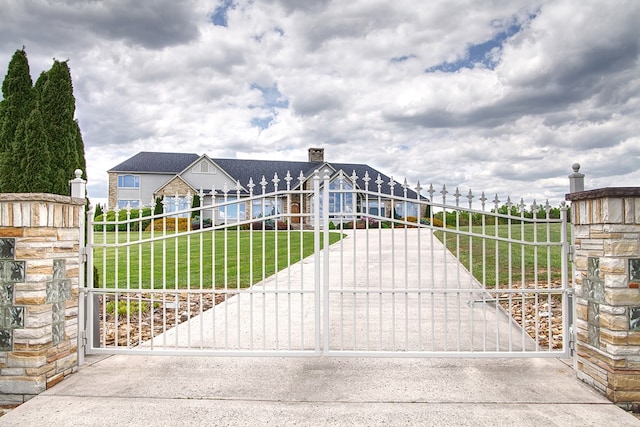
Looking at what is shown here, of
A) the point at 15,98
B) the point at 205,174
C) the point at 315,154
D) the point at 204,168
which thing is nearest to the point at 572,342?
the point at 15,98

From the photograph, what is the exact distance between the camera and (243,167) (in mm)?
35125

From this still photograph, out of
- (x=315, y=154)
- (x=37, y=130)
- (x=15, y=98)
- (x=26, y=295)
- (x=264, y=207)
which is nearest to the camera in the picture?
(x=26, y=295)

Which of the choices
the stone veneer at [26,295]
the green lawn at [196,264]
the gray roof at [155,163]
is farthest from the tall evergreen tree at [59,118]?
the gray roof at [155,163]

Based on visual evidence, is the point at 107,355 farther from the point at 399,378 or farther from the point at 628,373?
the point at 628,373

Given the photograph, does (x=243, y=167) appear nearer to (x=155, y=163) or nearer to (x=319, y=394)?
(x=155, y=163)

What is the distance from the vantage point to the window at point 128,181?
33.2 m

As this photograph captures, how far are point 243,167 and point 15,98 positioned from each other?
29.7 meters

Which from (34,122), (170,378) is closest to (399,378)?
(170,378)

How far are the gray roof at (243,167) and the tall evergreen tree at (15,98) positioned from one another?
26.5 metres

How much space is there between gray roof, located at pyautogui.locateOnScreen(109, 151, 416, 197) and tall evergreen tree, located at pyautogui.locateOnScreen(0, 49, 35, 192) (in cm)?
2651

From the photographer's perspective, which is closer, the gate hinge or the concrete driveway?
the concrete driveway

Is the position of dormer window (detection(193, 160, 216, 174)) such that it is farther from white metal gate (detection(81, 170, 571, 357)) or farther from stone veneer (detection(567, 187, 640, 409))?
stone veneer (detection(567, 187, 640, 409))

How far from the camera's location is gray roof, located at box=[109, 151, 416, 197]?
1318 inches

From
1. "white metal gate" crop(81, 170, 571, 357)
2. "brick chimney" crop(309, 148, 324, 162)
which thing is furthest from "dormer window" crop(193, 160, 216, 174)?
"white metal gate" crop(81, 170, 571, 357)
